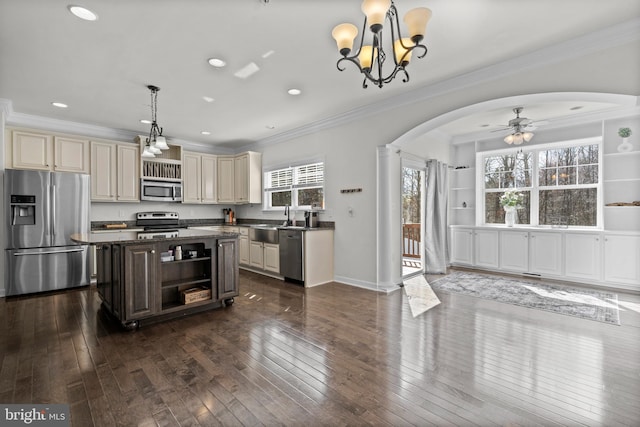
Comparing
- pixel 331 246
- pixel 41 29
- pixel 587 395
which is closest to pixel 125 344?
pixel 41 29

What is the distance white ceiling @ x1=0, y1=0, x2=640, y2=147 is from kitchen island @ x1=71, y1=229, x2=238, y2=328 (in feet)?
6.05

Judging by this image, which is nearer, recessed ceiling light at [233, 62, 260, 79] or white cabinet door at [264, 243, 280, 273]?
recessed ceiling light at [233, 62, 260, 79]

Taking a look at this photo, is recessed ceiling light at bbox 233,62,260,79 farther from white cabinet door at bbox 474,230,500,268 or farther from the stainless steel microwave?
white cabinet door at bbox 474,230,500,268

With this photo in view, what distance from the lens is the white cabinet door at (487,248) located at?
222 inches

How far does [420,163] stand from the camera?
17.5ft

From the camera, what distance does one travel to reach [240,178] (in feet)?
21.6

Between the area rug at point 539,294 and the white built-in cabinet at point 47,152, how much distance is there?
20.2 feet

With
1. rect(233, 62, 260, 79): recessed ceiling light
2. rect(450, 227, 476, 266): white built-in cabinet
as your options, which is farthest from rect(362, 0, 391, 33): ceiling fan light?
rect(450, 227, 476, 266): white built-in cabinet

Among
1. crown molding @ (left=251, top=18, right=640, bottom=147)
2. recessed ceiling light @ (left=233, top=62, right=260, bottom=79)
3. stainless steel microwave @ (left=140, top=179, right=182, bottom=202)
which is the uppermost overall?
recessed ceiling light @ (left=233, top=62, right=260, bottom=79)

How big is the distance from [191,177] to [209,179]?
15.6 inches

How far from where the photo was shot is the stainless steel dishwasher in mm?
4703

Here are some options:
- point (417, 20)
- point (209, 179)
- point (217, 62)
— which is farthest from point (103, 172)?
point (417, 20)

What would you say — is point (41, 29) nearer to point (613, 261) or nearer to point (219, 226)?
point (219, 226)

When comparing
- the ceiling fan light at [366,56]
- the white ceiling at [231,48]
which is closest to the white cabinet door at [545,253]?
the white ceiling at [231,48]
